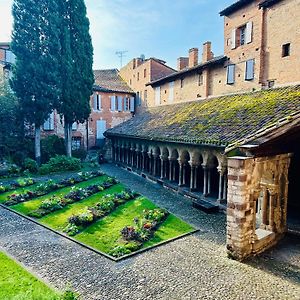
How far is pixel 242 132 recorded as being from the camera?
1283 centimetres

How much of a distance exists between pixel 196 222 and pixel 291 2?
13.0 m

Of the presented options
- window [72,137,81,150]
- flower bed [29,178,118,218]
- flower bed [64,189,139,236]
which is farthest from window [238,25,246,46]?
window [72,137,81,150]

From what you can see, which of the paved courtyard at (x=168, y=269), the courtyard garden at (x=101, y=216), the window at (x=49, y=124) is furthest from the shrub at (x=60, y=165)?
the paved courtyard at (x=168, y=269)

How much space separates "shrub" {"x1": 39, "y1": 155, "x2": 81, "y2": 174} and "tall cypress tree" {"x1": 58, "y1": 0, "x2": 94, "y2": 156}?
207 cm

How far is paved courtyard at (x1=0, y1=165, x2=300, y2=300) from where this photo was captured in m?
7.20

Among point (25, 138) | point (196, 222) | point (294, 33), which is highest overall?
point (294, 33)

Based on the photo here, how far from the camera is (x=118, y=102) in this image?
34.9m

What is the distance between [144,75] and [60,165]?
1518 cm

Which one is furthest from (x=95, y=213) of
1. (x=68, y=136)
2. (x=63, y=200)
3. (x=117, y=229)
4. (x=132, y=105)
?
(x=132, y=105)

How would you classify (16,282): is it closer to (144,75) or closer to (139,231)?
(139,231)

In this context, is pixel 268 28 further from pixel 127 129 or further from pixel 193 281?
pixel 193 281

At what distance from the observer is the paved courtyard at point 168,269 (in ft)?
23.6

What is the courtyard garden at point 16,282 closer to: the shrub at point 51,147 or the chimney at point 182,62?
the shrub at point 51,147

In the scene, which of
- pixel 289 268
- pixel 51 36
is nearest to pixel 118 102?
pixel 51 36
